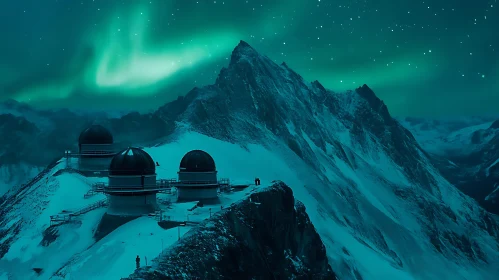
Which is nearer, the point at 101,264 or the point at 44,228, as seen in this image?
the point at 101,264

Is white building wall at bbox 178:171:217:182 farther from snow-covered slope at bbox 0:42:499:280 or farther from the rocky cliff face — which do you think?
snow-covered slope at bbox 0:42:499:280

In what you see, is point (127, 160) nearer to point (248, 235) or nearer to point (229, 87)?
point (248, 235)

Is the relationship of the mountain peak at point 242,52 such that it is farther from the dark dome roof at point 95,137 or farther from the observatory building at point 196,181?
the observatory building at point 196,181

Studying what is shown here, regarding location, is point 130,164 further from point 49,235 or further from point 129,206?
point 49,235

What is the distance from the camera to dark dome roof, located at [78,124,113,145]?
210ft

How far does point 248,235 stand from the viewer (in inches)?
1736

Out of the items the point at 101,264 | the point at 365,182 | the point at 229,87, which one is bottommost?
the point at 101,264

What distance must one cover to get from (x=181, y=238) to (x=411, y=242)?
13398cm

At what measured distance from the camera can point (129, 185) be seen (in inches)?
1788

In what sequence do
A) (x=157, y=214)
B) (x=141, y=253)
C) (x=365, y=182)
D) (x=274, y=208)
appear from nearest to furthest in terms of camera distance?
(x=141, y=253), (x=157, y=214), (x=274, y=208), (x=365, y=182)

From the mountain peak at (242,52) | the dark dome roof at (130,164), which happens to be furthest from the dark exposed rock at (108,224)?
the mountain peak at (242,52)

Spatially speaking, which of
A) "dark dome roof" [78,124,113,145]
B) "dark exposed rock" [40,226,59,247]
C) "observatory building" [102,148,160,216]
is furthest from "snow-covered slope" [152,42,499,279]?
"dark exposed rock" [40,226,59,247]

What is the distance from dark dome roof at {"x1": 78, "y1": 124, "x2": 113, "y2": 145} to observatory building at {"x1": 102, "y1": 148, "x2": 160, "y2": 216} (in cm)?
1926

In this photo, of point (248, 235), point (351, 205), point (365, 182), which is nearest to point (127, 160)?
point (248, 235)
